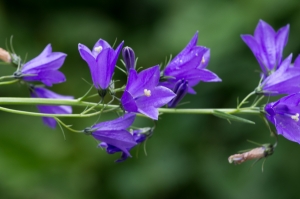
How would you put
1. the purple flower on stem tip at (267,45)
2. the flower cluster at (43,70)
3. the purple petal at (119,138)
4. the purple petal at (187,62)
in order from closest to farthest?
the purple petal at (119,138) → the purple petal at (187,62) → the flower cluster at (43,70) → the purple flower on stem tip at (267,45)

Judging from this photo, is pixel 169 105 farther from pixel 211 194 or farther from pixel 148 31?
pixel 148 31

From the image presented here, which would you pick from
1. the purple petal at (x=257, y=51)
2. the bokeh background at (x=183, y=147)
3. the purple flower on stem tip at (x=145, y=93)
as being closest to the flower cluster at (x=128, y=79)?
the purple flower on stem tip at (x=145, y=93)

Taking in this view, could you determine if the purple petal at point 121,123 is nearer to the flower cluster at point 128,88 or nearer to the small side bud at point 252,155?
the flower cluster at point 128,88

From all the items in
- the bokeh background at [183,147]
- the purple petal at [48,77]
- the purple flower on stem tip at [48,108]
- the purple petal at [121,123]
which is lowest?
the bokeh background at [183,147]

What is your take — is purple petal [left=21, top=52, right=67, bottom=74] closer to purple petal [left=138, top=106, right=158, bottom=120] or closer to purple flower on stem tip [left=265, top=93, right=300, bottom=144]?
purple petal [left=138, top=106, right=158, bottom=120]

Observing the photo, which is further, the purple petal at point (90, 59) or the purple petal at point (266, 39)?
the purple petal at point (266, 39)

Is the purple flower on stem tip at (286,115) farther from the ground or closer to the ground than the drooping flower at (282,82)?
closer to the ground
